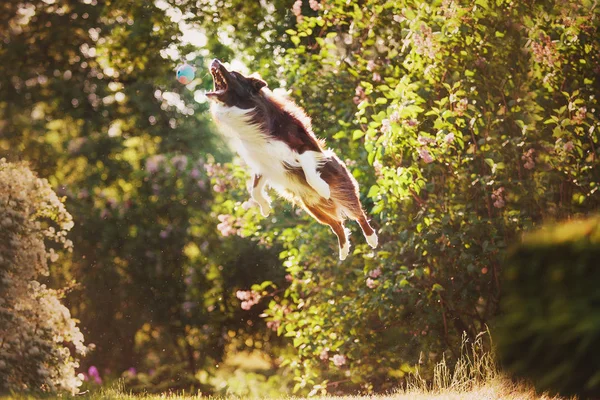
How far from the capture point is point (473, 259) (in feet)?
20.6

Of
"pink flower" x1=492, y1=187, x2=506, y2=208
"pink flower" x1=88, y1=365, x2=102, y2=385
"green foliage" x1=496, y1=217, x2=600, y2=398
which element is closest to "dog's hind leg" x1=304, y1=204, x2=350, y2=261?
"green foliage" x1=496, y1=217, x2=600, y2=398

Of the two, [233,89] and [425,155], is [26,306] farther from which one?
[233,89]

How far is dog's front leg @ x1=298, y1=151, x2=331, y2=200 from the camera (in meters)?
3.94

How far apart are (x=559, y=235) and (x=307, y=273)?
16.6 ft

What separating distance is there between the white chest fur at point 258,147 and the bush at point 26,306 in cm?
291

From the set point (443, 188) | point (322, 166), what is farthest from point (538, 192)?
point (322, 166)

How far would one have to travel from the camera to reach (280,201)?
808cm

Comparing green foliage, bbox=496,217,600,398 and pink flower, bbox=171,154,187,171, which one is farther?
pink flower, bbox=171,154,187,171

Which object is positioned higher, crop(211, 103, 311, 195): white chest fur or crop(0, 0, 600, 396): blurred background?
crop(211, 103, 311, 195): white chest fur

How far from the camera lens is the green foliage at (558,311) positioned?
2.45 meters

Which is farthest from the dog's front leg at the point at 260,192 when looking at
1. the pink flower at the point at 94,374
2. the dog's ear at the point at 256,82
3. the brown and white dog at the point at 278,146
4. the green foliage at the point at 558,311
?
the pink flower at the point at 94,374

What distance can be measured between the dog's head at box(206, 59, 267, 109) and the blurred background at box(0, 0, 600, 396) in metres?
0.17

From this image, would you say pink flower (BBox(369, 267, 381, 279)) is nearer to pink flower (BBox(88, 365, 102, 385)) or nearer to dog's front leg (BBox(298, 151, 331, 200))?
dog's front leg (BBox(298, 151, 331, 200))

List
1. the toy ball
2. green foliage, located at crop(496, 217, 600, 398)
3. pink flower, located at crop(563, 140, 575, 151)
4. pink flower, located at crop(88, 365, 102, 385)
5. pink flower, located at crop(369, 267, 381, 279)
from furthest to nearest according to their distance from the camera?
1. pink flower, located at crop(88, 365, 102, 385)
2. pink flower, located at crop(369, 267, 381, 279)
3. pink flower, located at crop(563, 140, 575, 151)
4. the toy ball
5. green foliage, located at crop(496, 217, 600, 398)
